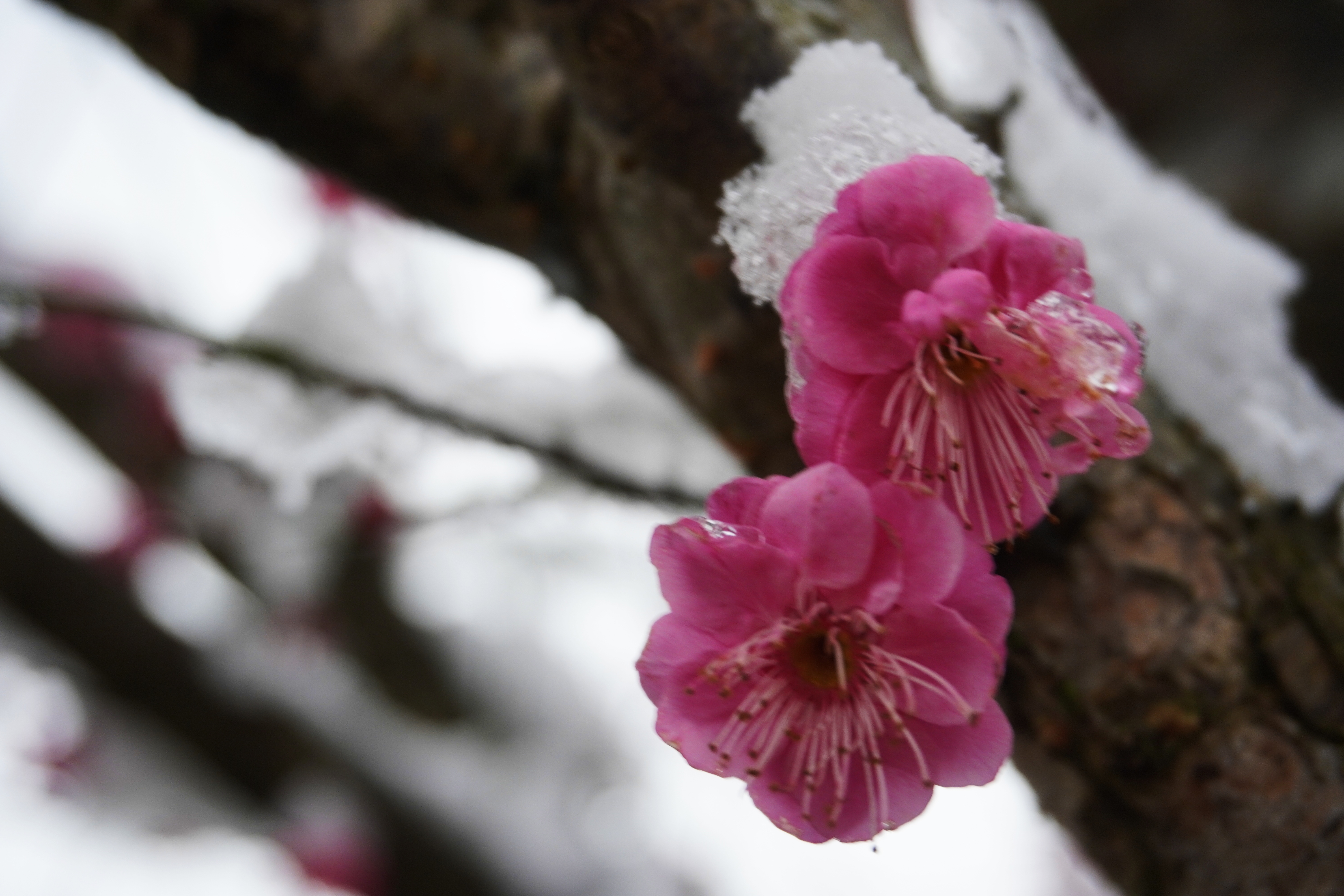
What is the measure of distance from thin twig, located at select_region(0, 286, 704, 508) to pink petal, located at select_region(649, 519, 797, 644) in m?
0.32

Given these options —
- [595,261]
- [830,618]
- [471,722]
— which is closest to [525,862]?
[471,722]

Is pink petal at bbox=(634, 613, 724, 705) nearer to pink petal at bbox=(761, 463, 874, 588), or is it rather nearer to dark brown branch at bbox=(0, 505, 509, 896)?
pink petal at bbox=(761, 463, 874, 588)

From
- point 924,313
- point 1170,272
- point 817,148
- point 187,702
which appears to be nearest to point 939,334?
point 924,313

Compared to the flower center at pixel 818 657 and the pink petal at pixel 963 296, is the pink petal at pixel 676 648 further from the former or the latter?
the pink petal at pixel 963 296

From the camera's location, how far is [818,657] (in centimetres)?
33

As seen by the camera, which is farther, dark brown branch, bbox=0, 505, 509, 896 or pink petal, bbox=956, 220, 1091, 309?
dark brown branch, bbox=0, 505, 509, 896

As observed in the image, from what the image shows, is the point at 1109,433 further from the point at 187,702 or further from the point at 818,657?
the point at 187,702

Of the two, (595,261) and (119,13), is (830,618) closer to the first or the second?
(595,261)

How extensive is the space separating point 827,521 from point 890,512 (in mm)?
25

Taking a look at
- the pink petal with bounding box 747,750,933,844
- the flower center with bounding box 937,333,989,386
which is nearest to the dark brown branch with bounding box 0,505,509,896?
the pink petal with bounding box 747,750,933,844

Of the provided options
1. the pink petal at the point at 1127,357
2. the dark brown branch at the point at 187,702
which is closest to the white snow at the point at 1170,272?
the pink petal at the point at 1127,357

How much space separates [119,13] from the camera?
56 cm

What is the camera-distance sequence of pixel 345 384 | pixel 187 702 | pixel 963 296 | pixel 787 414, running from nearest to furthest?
pixel 963 296
pixel 787 414
pixel 345 384
pixel 187 702

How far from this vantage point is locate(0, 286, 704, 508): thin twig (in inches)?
23.5
